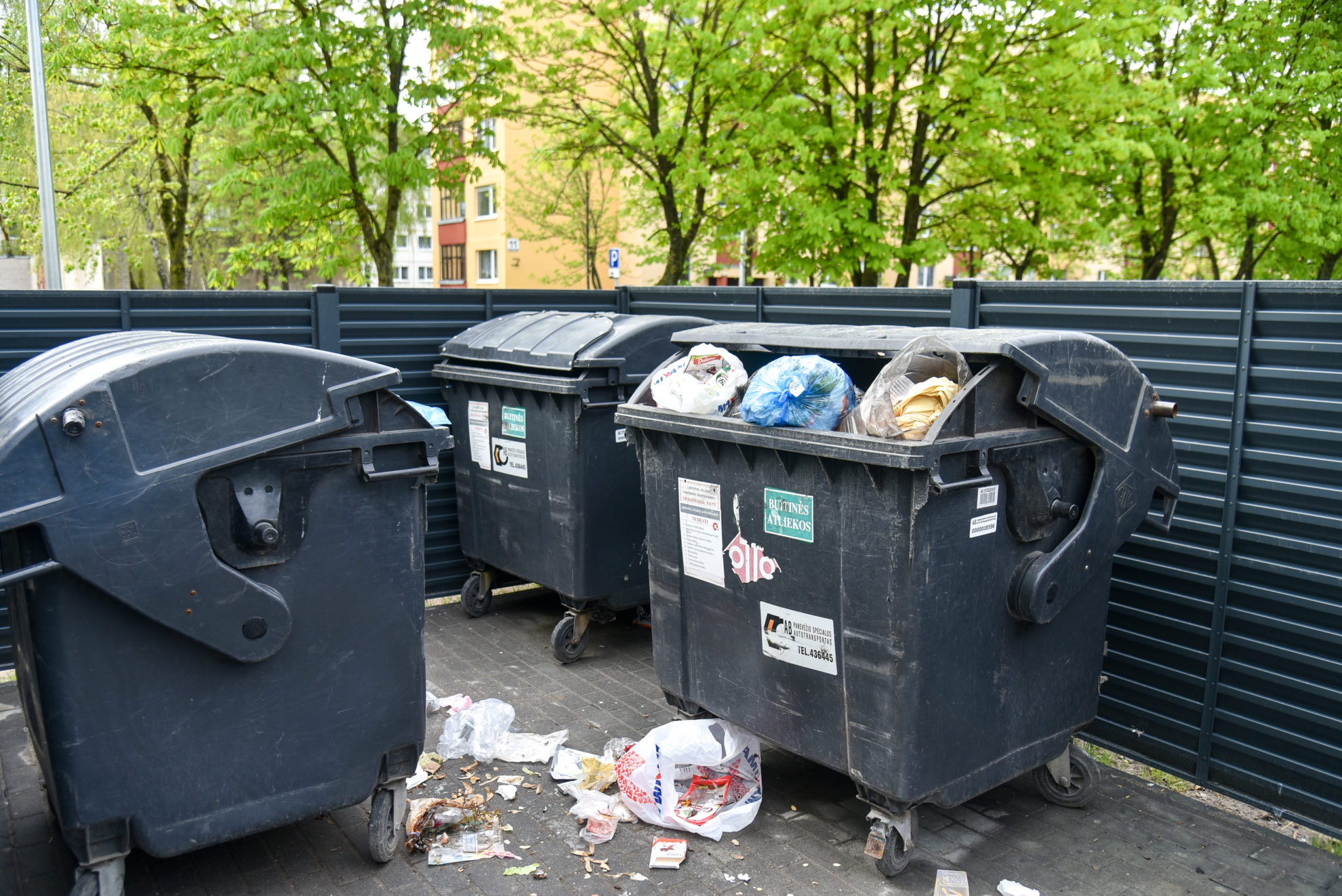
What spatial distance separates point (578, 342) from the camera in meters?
5.30

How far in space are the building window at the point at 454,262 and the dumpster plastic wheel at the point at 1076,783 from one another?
4072 centimetres

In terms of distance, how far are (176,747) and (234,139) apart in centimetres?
1809

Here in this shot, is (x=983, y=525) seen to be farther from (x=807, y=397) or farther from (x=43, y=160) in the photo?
(x=43, y=160)

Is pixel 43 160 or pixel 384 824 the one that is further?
pixel 43 160

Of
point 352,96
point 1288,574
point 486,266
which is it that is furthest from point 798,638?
point 486,266

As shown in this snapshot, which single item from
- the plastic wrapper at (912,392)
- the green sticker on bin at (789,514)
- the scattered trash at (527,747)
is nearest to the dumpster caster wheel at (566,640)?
the scattered trash at (527,747)

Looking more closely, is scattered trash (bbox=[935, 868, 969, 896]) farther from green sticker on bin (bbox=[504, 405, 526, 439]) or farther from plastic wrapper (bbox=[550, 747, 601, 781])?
green sticker on bin (bbox=[504, 405, 526, 439])

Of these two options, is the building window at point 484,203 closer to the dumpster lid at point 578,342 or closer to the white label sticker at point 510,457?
the dumpster lid at point 578,342

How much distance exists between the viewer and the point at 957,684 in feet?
10.5

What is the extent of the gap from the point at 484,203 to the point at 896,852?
38746 millimetres

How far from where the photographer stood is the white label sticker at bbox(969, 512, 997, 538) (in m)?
3.14

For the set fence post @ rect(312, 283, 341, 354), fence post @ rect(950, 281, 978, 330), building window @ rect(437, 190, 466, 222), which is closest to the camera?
fence post @ rect(950, 281, 978, 330)

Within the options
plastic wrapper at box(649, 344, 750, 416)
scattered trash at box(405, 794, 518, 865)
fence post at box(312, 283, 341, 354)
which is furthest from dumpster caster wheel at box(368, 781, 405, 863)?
fence post at box(312, 283, 341, 354)

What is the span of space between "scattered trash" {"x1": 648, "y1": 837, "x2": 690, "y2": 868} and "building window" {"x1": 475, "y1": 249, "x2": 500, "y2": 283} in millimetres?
36628
